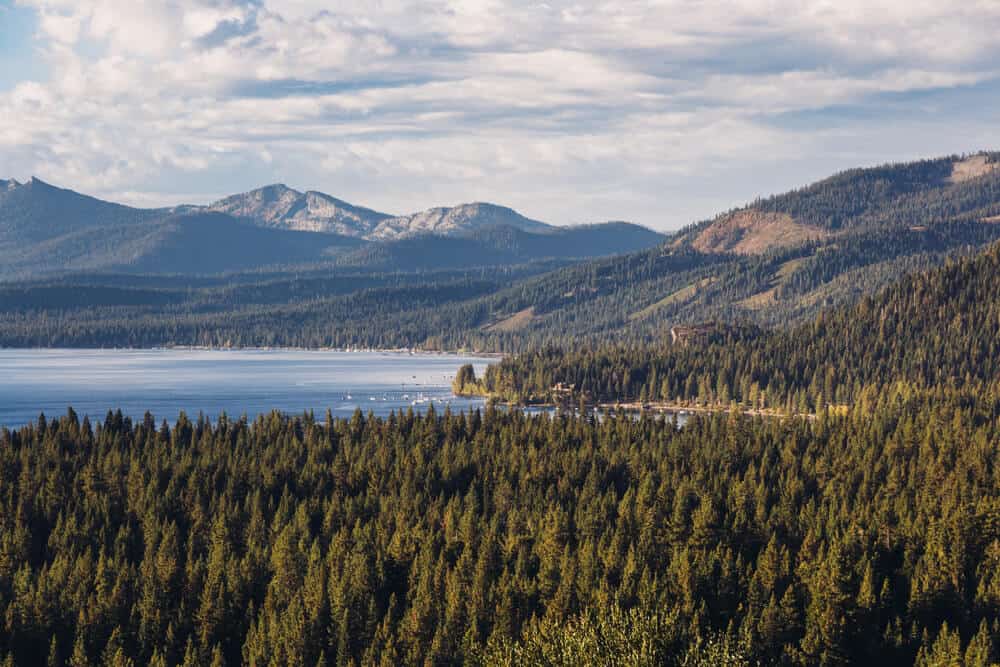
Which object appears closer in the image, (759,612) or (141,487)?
(759,612)

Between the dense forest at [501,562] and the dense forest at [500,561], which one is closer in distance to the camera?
the dense forest at [501,562]

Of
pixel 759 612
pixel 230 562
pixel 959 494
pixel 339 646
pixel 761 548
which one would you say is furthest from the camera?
pixel 959 494

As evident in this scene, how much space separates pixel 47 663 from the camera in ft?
401

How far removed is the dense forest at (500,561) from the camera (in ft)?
396

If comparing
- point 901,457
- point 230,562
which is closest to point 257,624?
point 230,562

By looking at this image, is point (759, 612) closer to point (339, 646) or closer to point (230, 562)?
point (339, 646)

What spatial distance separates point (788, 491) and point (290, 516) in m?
66.2

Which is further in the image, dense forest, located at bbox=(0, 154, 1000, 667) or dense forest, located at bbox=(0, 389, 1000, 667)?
dense forest, located at bbox=(0, 389, 1000, 667)

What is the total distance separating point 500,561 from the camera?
467ft

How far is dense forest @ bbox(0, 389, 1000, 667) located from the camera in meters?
121

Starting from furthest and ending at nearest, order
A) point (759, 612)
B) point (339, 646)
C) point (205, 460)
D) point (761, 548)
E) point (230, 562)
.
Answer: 1. point (205, 460)
2. point (761, 548)
3. point (230, 562)
4. point (759, 612)
5. point (339, 646)

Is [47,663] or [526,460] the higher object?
[526,460]

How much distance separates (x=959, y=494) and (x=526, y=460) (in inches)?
2427

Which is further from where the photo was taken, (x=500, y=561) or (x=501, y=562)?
(x=500, y=561)
